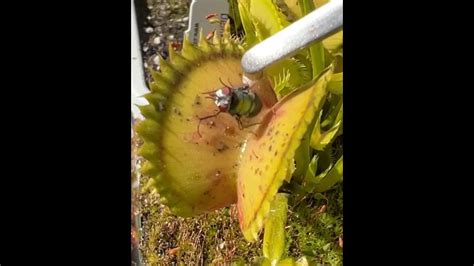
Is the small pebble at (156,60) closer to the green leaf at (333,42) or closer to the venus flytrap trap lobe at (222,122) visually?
the venus flytrap trap lobe at (222,122)

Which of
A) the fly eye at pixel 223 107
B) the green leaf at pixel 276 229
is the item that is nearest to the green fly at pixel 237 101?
the fly eye at pixel 223 107

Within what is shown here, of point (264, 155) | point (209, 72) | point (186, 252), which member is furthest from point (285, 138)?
point (186, 252)

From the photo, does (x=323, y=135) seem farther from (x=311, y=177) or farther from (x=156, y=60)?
(x=156, y=60)

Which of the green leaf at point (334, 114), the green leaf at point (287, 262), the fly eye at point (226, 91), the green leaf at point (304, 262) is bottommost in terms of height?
the green leaf at point (287, 262)

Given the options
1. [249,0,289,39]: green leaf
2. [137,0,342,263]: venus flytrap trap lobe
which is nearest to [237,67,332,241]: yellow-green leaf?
[137,0,342,263]: venus flytrap trap lobe

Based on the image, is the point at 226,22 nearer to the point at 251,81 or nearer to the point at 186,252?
the point at 251,81

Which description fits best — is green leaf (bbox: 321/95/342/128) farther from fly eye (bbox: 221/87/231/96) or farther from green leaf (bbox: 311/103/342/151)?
fly eye (bbox: 221/87/231/96)
